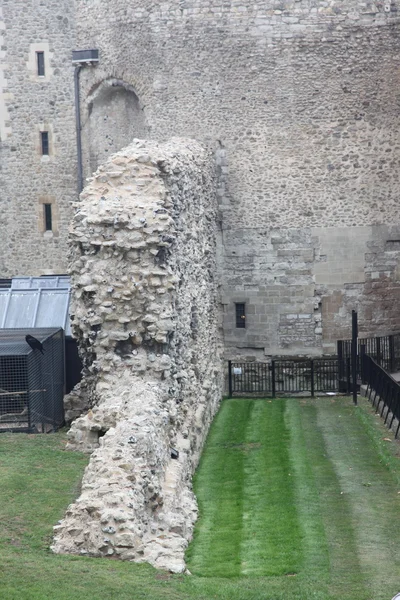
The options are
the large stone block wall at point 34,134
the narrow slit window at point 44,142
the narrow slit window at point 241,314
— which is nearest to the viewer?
the narrow slit window at point 241,314

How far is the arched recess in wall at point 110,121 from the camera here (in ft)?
93.9

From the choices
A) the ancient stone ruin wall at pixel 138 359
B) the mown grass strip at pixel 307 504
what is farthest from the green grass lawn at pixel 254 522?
the ancient stone ruin wall at pixel 138 359

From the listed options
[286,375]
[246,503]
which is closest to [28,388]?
[246,503]

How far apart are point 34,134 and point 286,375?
9.07 metres

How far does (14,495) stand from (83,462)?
192cm

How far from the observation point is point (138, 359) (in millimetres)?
17109

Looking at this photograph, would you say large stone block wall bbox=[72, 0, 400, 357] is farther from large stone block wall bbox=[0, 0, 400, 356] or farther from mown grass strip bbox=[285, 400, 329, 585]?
mown grass strip bbox=[285, 400, 329, 585]

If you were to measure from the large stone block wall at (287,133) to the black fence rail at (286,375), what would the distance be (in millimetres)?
350

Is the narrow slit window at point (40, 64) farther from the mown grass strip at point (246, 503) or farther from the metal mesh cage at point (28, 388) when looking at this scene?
the metal mesh cage at point (28, 388)

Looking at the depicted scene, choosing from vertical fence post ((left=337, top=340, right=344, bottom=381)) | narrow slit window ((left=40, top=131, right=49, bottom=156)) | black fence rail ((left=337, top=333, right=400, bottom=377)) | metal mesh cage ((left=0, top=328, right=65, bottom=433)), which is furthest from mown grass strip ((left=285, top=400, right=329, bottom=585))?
narrow slit window ((left=40, top=131, right=49, bottom=156))

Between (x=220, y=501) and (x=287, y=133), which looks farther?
(x=287, y=133)

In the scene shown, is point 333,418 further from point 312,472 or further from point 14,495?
point 14,495

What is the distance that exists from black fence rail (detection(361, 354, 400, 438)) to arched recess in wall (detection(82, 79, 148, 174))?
22.6ft

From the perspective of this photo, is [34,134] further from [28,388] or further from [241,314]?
[28,388]
